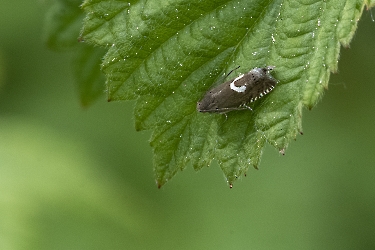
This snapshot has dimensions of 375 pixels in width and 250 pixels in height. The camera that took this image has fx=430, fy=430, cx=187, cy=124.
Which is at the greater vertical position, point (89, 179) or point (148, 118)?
point (148, 118)

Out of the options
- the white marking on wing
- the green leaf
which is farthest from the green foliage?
the white marking on wing

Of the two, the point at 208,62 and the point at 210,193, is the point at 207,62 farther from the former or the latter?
the point at 210,193

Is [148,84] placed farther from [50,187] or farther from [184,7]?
[50,187]

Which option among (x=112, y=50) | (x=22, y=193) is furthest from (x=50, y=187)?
(x=112, y=50)

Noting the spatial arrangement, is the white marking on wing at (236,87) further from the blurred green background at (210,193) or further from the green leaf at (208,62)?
the blurred green background at (210,193)

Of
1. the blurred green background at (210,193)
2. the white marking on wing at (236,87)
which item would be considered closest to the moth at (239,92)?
the white marking on wing at (236,87)

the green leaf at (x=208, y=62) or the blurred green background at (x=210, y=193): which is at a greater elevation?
the green leaf at (x=208, y=62)
